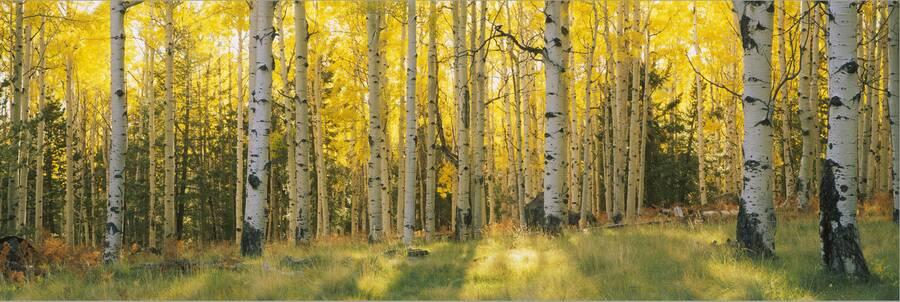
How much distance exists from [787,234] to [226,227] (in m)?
27.3

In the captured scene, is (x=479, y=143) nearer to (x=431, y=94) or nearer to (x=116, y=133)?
(x=431, y=94)

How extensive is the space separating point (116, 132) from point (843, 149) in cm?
946

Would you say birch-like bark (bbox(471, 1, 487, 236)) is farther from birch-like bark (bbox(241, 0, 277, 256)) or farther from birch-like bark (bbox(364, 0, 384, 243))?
birch-like bark (bbox(241, 0, 277, 256))

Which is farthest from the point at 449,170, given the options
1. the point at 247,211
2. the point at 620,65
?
the point at 247,211

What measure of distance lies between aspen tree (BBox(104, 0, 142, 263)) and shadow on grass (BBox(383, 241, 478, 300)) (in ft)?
15.7

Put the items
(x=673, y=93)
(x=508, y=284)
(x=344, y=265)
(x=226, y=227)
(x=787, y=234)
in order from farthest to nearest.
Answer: (x=226, y=227), (x=673, y=93), (x=787, y=234), (x=344, y=265), (x=508, y=284)

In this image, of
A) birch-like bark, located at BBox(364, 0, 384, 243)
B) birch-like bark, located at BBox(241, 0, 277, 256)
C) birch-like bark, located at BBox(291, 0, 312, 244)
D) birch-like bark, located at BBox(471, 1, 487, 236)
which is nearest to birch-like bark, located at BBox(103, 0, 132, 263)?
birch-like bark, located at BBox(241, 0, 277, 256)

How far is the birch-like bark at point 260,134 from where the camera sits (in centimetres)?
821

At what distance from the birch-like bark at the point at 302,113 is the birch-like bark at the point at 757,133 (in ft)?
24.4

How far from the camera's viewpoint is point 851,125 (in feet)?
17.4

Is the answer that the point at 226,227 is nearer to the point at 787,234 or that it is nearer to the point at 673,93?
the point at 673,93

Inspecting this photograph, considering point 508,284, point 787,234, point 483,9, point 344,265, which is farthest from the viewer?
point 483,9

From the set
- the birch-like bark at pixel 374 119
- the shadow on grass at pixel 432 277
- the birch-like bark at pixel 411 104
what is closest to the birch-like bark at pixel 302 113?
the birch-like bark at pixel 374 119

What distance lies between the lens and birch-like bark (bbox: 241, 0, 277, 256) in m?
8.21
